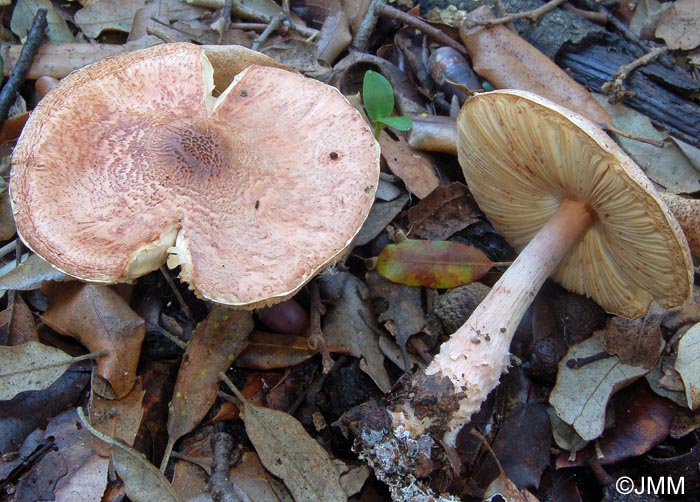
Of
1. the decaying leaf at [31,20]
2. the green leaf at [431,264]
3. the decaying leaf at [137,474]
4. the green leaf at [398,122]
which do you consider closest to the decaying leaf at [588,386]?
the green leaf at [431,264]

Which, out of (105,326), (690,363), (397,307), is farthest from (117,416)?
(690,363)

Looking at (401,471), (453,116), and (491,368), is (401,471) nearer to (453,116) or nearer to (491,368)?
(491,368)

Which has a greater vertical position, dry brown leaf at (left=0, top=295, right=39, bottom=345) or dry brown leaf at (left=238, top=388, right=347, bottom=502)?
dry brown leaf at (left=0, top=295, right=39, bottom=345)

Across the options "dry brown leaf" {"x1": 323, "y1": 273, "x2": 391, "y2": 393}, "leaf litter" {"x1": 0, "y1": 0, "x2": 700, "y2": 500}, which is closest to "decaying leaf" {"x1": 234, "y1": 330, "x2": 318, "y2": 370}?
"leaf litter" {"x1": 0, "y1": 0, "x2": 700, "y2": 500}

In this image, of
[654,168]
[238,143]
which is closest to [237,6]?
[238,143]

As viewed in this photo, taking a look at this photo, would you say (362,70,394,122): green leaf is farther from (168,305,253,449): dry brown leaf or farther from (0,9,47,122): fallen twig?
(0,9,47,122): fallen twig

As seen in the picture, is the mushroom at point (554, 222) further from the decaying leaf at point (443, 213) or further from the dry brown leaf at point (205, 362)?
the dry brown leaf at point (205, 362)
